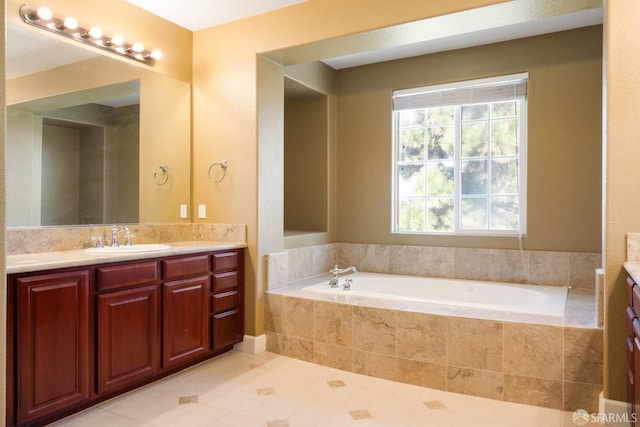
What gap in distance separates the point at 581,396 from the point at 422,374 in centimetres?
85

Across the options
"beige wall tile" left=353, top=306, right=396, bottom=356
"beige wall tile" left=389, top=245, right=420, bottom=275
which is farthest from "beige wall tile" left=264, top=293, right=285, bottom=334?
"beige wall tile" left=389, top=245, right=420, bottom=275

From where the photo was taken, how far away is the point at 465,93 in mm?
3916

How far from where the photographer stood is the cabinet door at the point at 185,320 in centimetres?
271

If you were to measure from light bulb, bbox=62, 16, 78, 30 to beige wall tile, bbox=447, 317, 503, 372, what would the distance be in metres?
2.98

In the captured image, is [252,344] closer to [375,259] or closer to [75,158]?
[375,259]

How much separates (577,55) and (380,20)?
1817 mm

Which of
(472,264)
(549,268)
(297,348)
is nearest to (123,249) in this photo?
(297,348)

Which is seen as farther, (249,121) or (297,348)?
(249,121)

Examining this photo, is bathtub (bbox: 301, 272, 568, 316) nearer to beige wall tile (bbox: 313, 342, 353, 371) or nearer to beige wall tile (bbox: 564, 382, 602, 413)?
beige wall tile (bbox: 313, 342, 353, 371)

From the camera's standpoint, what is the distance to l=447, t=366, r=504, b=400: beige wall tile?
97.2 inches

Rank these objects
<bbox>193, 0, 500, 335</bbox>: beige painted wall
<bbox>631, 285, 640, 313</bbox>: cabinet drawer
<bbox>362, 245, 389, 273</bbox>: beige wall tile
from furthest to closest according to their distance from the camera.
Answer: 1. <bbox>362, 245, 389, 273</bbox>: beige wall tile
2. <bbox>193, 0, 500, 335</bbox>: beige painted wall
3. <bbox>631, 285, 640, 313</bbox>: cabinet drawer

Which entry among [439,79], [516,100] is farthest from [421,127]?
[516,100]

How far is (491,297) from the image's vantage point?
3.55 m

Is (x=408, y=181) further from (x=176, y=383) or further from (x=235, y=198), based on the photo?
(x=176, y=383)
